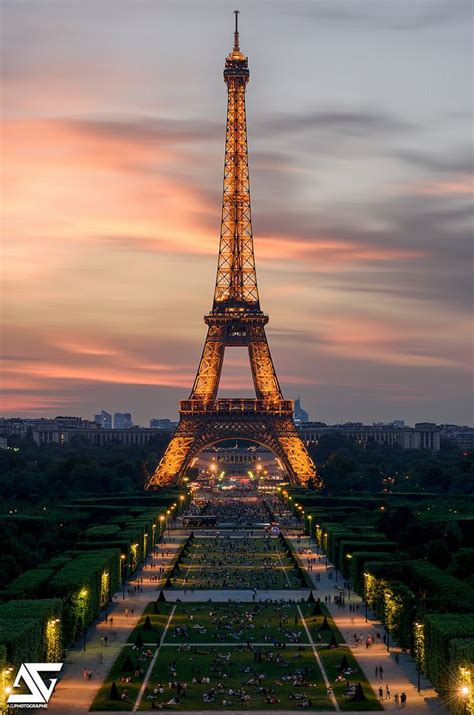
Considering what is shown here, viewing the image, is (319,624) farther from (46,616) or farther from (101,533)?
(101,533)

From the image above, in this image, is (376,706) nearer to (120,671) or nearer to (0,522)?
(120,671)

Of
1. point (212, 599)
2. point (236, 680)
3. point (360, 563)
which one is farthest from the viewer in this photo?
point (360, 563)

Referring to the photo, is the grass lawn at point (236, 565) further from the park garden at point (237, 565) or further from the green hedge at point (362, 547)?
the green hedge at point (362, 547)

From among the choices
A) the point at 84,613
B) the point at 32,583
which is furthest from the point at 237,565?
the point at 84,613

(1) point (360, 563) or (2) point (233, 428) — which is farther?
(2) point (233, 428)

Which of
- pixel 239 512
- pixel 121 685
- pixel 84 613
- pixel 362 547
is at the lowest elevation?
pixel 121 685

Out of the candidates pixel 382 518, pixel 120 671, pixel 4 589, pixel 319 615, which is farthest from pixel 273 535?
pixel 120 671
